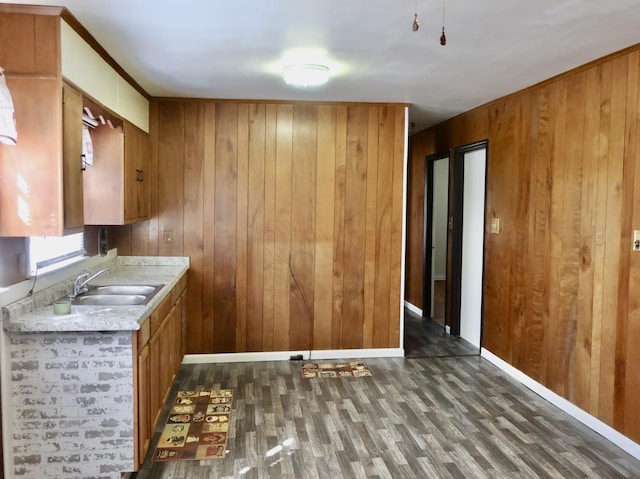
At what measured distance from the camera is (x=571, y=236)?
3428 millimetres

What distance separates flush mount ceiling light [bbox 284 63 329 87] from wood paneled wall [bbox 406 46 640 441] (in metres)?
1.72

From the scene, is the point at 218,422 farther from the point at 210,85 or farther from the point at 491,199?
the point at 491,199

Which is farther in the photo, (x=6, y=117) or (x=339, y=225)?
(x=339, y=225)

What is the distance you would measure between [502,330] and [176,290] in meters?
2.82

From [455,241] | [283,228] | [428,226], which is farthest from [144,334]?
[428,226]

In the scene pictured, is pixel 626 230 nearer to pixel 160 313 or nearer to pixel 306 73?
pixel 306 73

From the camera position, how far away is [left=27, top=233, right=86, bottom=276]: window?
2.70 m

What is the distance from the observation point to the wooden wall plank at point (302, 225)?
4.50 m

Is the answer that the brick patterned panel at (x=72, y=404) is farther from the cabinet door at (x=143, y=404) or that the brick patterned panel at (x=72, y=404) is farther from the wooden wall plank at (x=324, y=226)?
the wooden wall plank at (x=324, y=226)

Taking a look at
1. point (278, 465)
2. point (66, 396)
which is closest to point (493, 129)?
point (278, 465)

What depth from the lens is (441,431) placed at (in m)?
3.21

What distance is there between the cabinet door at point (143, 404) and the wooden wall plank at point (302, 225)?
1981mm

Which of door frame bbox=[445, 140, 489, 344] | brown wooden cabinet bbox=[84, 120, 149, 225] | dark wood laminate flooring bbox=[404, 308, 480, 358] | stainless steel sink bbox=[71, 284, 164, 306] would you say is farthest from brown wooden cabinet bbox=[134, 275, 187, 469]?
door frame bbox=[445, 140, 489, 344]

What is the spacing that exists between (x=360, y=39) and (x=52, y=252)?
223 cm
